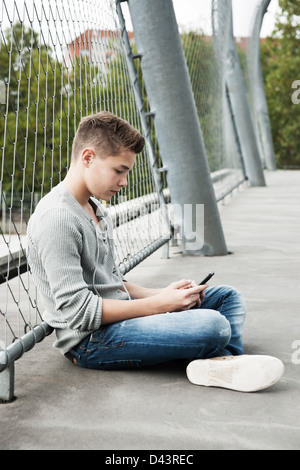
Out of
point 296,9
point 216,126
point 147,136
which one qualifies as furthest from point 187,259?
point 296,9

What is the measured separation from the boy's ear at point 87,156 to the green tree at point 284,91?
31.4m

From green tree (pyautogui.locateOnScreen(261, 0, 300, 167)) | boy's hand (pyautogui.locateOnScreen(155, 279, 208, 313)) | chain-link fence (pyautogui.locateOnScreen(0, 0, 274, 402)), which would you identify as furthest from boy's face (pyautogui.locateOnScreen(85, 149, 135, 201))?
green tree (pyautogui.locateOnScreen(261, 0, 300, 167))

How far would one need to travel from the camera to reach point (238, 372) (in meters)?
2.50

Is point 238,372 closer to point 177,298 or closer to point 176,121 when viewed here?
point 177,298

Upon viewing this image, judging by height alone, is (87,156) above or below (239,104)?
above

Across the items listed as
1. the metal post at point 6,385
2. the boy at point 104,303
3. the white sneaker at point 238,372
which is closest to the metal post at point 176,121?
the boy at point 104,303

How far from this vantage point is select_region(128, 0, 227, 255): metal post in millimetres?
4934

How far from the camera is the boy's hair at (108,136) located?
2596 millimetres

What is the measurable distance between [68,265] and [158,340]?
1.48 ft

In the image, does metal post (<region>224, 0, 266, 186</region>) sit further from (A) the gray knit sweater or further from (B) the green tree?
(B) the green tree

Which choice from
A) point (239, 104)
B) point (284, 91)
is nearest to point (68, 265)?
point (239, 104)
